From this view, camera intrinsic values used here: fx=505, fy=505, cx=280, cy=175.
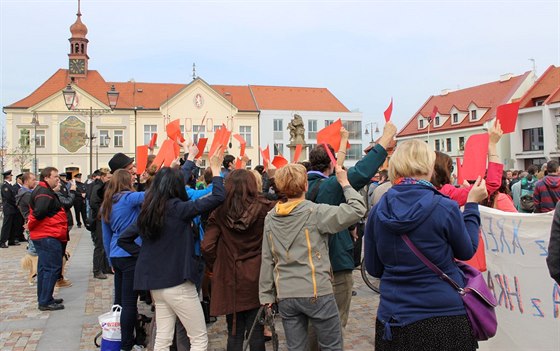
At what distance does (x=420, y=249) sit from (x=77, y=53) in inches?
2536

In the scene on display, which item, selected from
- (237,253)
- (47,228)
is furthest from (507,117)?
(47,228)

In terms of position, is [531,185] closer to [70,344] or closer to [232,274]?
[232,274]

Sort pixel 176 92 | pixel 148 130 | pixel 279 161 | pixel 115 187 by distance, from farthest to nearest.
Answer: pixel 176 92 → pixel 148 130 → pixel 279 161 → pixel 115 187

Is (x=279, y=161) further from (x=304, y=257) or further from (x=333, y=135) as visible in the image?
(x=304, y=257)

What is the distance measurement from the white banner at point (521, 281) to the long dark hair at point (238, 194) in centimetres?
208

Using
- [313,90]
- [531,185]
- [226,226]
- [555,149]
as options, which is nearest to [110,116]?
[313,90]

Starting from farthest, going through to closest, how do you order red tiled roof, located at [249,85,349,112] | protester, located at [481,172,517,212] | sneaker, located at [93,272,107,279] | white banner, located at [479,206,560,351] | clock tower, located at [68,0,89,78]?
red tiled roof, located at [249,85,349,112] → clock tower, located at [68,0,89,78] → sneaker, located at [93,272,107,279] → protester, located at [481,172,517,212] → white banner, located at [479,206,560,351]

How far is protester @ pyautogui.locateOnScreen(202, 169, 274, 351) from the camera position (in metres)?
4.32

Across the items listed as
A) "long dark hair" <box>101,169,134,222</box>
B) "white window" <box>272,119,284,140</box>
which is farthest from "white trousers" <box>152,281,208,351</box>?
"white window" <box>272,119,284,140</box>

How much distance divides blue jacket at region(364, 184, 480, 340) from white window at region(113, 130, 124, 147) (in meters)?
57.8

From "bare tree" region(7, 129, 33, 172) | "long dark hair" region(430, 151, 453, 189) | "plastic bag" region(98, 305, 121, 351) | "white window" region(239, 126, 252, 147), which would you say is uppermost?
"white window" region(239, 126, 252, 147)

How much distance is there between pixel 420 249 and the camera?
8.81ft

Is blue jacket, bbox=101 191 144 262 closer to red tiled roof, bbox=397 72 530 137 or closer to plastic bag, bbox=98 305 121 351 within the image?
plastic bag, bbox=98 305 121 351

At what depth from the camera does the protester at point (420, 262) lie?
2674mm
